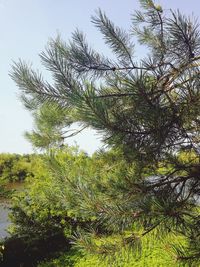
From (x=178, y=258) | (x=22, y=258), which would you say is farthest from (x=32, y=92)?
(x=22, y=258)

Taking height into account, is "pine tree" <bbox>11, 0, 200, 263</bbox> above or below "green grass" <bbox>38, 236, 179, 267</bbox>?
above

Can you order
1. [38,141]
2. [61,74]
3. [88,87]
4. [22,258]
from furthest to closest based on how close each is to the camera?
1. [22,258]
2. [38,141]
3. [61,74]
4. [88,87]

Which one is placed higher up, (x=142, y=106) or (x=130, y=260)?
(x=142, y=106)

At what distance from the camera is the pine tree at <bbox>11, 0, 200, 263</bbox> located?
300 cm

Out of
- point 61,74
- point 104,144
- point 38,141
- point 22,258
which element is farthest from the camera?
point 22,258

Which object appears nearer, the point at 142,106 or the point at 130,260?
the point at 142,106

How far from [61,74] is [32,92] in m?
0.47

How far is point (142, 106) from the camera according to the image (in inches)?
128

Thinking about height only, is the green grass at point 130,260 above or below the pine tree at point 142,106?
below

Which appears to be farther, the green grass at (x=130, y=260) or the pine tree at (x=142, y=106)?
the green grass at (x=130, y=260)

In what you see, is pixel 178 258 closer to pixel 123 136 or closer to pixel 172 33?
pixel 123 136

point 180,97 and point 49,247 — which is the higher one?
point 180,97

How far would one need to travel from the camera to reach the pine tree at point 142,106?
300 cm

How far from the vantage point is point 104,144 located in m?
3.30
